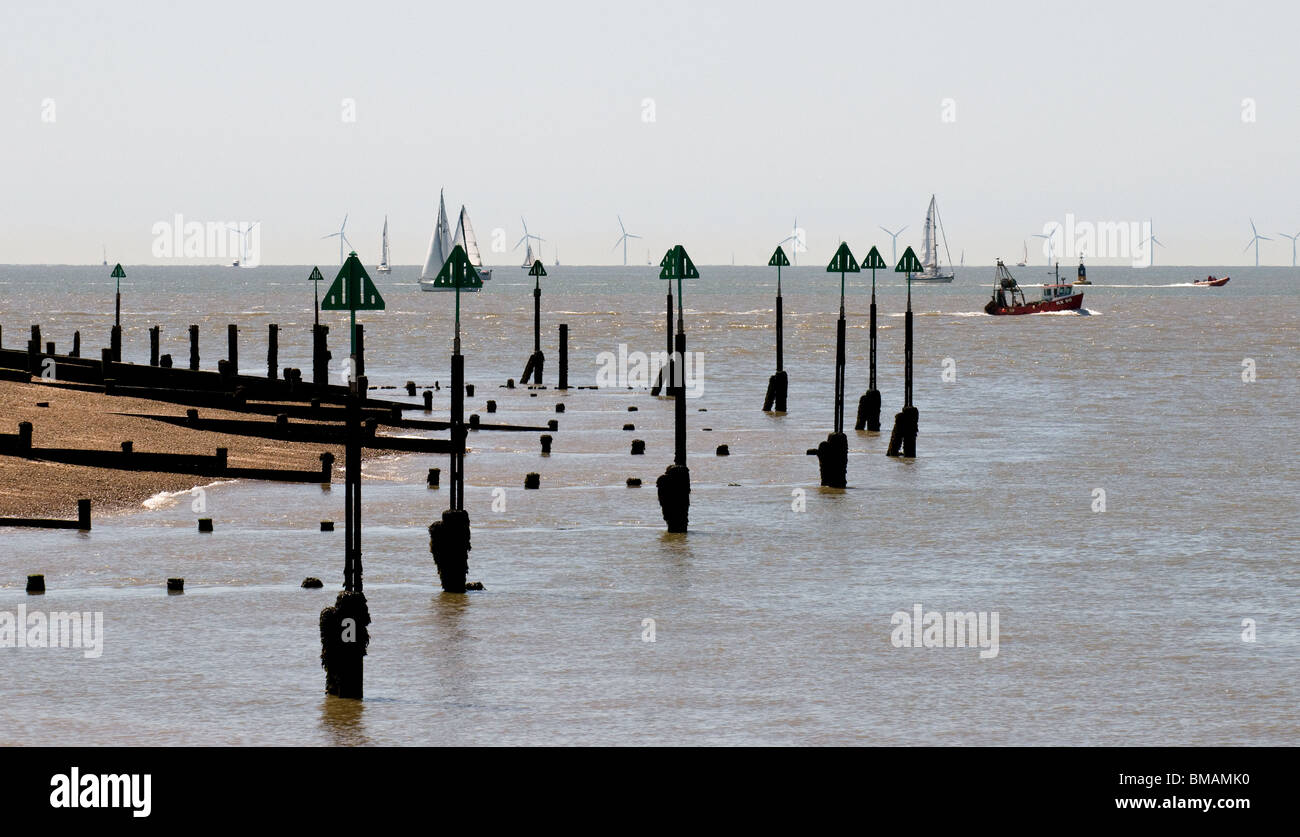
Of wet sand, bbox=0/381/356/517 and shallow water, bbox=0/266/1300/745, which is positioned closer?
shallow water, bbox=0/266/1300/745

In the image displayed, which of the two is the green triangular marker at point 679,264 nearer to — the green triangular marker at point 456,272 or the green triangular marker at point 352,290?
the green triangular marker at point 456,272

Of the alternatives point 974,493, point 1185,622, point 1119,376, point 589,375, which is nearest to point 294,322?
point 589,375

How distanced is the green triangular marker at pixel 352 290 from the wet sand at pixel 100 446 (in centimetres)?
1566

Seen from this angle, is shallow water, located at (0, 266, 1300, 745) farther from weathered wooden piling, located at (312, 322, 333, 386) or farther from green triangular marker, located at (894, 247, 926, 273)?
weathered wooden piling, located at (312, 322, 333, 386)

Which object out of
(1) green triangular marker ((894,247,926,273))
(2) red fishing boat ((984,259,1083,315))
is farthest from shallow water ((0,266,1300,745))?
(2) red fishing boat ((984,259,1083,315))

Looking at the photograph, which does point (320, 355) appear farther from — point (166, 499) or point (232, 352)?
point (166, 499)

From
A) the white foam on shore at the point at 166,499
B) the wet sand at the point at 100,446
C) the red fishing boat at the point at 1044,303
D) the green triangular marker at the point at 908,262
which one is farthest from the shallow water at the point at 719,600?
the red fishing boat at the point at 1044,303

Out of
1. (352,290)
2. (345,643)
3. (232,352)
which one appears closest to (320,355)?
(232,352)

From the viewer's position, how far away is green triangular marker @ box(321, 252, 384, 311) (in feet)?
64.0

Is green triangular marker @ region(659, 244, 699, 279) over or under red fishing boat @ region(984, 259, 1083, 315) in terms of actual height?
under

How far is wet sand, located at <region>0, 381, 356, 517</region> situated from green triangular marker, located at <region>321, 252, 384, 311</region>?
15.7 metres

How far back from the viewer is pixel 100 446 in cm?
4059
